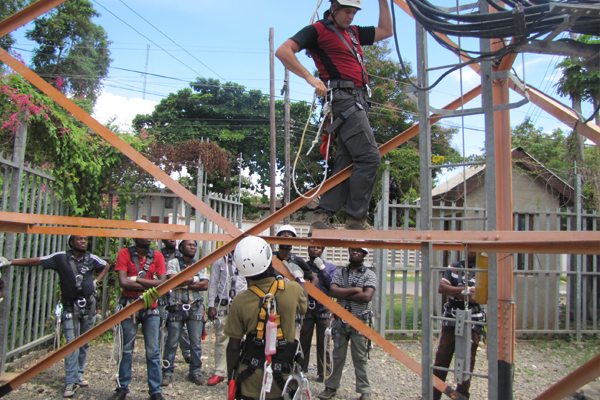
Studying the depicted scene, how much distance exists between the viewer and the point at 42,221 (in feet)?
12.7

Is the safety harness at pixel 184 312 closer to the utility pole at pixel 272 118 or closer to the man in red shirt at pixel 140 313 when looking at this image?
the man in red shirt at pixel 140 313

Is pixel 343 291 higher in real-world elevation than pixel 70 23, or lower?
lower

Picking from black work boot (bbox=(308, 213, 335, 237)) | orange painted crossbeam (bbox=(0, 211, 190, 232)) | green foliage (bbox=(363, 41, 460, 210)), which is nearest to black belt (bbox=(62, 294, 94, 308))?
orange painted crossbeam (bbox=(0, 211, 190, 232))

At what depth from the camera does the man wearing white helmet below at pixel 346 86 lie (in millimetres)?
3793

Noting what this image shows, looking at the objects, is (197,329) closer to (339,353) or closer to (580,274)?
(339,353)

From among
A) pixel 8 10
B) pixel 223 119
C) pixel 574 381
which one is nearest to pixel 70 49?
pixel 8 10

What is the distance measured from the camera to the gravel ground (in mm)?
5676

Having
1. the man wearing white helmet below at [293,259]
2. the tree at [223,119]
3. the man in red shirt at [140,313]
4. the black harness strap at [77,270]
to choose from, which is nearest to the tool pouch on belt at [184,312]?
the man in red shirt at [140,313]

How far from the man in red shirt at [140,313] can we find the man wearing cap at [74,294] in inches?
18.8

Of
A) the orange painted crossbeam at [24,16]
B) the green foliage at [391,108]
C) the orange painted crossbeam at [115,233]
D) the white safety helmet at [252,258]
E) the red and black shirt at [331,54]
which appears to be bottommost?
the white safety helmet at [252,258]

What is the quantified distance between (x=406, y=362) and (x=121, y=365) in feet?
11.4

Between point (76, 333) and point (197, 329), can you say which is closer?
point (76, 333)

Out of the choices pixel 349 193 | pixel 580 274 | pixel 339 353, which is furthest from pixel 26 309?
pixel 580 274

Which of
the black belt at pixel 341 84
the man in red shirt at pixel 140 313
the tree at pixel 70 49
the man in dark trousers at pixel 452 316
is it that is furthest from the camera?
the tree at pixel 70 49
